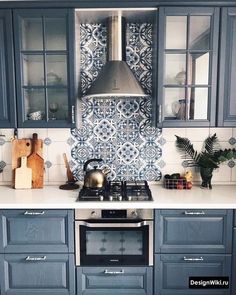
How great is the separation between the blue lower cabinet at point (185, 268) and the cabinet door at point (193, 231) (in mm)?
43

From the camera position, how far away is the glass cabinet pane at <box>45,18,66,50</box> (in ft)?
7.00

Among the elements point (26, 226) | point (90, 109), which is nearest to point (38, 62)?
point (90, 109)

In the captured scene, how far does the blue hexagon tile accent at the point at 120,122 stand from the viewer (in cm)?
242

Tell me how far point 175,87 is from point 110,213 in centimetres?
102

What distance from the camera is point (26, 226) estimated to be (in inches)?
79.6

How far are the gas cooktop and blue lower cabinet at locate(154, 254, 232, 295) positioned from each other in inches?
16.8

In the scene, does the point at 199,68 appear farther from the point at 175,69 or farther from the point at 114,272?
the point at 114,272

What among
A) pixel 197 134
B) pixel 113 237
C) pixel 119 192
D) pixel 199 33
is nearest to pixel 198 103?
pixel 197 134

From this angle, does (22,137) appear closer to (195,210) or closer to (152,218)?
(152,218)

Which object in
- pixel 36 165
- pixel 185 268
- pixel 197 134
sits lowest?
pixel 185 268

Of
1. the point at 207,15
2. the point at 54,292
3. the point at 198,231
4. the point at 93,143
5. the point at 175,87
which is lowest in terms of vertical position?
the point at 54,292

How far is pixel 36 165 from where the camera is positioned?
242cm

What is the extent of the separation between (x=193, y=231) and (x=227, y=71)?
1.16 metres
